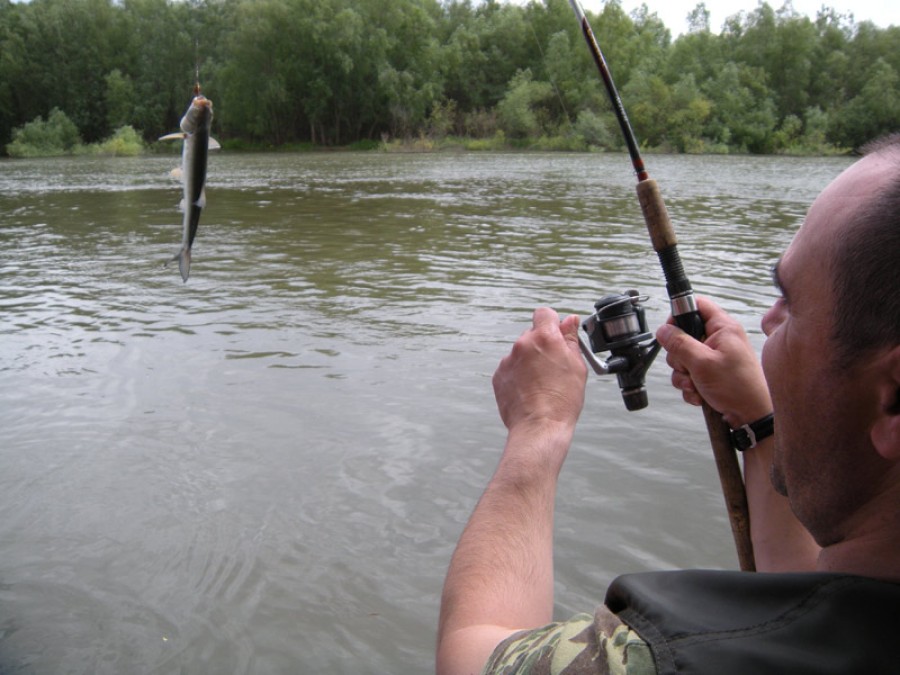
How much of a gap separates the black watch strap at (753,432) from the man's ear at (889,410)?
819 mm

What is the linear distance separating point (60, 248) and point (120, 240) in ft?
2.96

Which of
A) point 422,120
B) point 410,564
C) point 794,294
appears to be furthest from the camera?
point 422,120

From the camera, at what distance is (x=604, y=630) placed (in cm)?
107

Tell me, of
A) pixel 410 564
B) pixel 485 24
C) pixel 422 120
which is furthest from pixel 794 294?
pixel 485 24

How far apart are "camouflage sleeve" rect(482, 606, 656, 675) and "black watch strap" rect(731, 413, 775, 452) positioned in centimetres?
86

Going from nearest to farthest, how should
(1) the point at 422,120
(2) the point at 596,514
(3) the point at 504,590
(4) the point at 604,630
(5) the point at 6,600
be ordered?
(4) the point at 604,630 → (3) the point at 504,590 → (5) the point at 6,600 → (2) the point at 596,514 → (1) the point at 422,120

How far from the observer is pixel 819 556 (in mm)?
1227

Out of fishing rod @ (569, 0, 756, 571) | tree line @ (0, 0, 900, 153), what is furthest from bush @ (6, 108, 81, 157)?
fishing rod @ (569, 0, 756, 571)

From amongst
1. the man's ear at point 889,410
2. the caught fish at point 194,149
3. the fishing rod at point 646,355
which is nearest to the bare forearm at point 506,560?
the fishing rod at point 646,355

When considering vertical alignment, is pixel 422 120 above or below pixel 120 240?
above

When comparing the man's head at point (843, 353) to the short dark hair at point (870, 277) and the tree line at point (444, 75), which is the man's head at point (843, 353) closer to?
the short dark hair at point (870, 277)

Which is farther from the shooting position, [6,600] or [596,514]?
[596,514]

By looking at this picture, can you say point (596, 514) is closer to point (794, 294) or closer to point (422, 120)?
point (794, 294)

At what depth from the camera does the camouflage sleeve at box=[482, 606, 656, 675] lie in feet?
3.31
